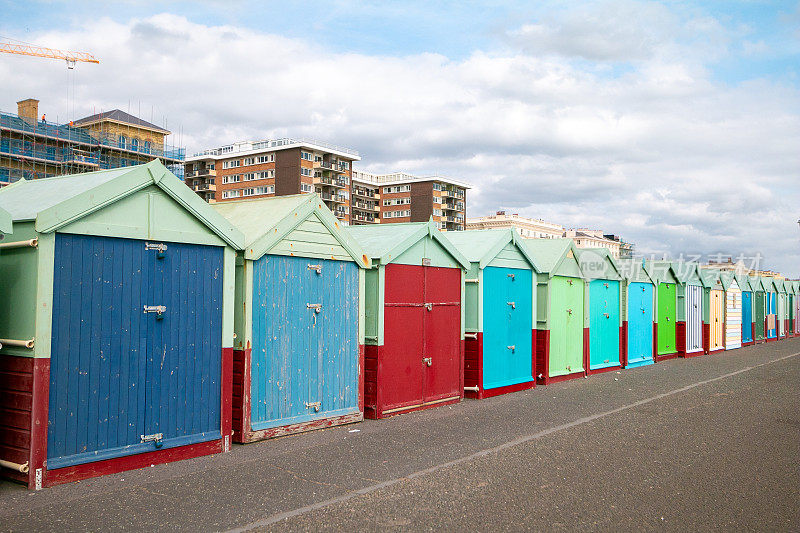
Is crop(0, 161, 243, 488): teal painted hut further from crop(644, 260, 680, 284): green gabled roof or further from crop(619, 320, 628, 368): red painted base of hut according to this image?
crop(644, 260, 680, 284): green gabled roof

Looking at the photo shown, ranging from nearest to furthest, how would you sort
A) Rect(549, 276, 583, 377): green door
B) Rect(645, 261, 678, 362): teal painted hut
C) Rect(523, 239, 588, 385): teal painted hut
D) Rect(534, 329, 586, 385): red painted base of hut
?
1. Rect(534, 329, 586, 385): red painted base of hut
2. Rect(523, 239, 588, 385): teal painted hut
3. Rect(549, 276, 583, 377): green door
4. Rect(645, 261, 678, 362): teal painted hut

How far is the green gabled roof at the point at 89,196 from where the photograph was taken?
6.45 metres

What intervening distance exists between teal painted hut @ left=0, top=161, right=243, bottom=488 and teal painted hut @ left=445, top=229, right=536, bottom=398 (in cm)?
575

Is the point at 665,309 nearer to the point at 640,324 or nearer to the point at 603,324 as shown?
the point at 640,324

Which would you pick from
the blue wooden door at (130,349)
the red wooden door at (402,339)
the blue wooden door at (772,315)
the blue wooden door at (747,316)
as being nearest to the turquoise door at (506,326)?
the red wooden door at (402,339)

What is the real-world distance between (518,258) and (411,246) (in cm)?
371

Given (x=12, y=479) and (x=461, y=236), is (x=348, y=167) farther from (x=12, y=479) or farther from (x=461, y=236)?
(x=12, y=479)

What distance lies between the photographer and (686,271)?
23484 millimetres

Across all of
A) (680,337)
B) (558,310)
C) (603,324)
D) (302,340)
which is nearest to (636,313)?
(603,324)

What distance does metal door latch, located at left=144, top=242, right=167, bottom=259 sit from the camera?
288 inches

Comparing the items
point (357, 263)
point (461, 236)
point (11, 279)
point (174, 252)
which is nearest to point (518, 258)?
point (461, 236)

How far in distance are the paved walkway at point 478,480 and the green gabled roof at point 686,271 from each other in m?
12.5

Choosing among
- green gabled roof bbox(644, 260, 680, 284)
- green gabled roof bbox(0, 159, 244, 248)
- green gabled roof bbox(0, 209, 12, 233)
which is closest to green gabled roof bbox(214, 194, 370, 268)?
green gabled roof bbox(0, 159, 244, 248)

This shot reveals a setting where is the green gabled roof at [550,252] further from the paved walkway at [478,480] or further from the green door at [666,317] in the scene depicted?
the green door at [666,317]
